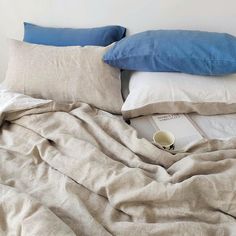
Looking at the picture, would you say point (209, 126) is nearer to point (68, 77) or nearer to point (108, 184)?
point (108, 184)

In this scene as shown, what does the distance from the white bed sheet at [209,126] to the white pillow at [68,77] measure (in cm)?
14

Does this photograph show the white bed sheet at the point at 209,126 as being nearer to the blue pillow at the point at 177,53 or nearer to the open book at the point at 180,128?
the open book at the point at 180,128

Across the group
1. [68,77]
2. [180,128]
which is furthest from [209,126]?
[68,77]

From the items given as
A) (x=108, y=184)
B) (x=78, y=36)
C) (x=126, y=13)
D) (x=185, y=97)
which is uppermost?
(x=126, y=13)

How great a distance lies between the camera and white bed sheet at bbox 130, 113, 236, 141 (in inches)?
39.4

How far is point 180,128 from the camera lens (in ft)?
3.38

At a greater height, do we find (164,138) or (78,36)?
(78,36)

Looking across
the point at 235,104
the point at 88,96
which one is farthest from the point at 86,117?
the point at 235,104

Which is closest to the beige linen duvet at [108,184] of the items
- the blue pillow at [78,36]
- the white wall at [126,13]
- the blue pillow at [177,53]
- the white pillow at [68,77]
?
the white pillow at [68,77]

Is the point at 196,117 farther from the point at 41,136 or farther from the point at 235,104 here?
the point at 41,136

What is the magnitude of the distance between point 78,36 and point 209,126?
77 centimetres

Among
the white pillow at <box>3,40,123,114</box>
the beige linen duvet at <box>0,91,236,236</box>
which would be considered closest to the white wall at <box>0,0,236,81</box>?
the white pillow at <box>3,40,123,114</box>

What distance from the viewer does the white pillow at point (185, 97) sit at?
3.50 ft

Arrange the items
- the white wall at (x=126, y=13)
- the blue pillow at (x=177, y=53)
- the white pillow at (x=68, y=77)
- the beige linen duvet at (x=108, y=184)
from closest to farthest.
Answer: the beige linen duvet at (x=108, y=184) < the blue pillow at (x=177, y=53) < the white pillow at (x=68, y=77) < the white wall at (x=126, y=13)
